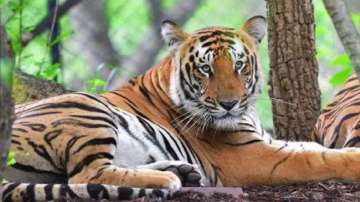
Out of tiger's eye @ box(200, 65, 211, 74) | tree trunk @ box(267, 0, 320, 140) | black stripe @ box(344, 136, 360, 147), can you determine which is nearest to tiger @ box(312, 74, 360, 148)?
black stripe @ box(344, 136, 360, 147)

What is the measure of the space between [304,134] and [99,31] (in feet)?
12.6

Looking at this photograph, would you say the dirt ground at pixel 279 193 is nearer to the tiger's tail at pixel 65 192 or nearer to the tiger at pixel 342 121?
the tiger's tail at pixel 65 192

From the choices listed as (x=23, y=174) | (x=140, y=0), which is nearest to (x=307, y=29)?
(x=23, y=174)

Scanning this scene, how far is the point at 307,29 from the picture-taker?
709 cm

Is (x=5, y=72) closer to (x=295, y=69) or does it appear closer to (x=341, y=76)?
(x=295, y=69)

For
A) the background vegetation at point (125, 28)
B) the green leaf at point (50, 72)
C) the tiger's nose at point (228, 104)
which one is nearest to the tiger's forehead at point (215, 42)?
the tiger's nose at point (228, 104)

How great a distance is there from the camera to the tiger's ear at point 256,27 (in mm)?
6418

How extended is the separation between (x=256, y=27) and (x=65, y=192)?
1963mm

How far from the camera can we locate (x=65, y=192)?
4.84m

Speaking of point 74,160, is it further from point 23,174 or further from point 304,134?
point 304,134

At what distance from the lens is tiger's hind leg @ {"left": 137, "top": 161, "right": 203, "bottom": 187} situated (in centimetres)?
550

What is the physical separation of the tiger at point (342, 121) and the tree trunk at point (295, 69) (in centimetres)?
11

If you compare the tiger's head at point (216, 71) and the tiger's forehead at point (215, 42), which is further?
the tiger's forehead at point (215, 42)

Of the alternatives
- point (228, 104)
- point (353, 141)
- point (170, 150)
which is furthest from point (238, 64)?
point (353, 141)
